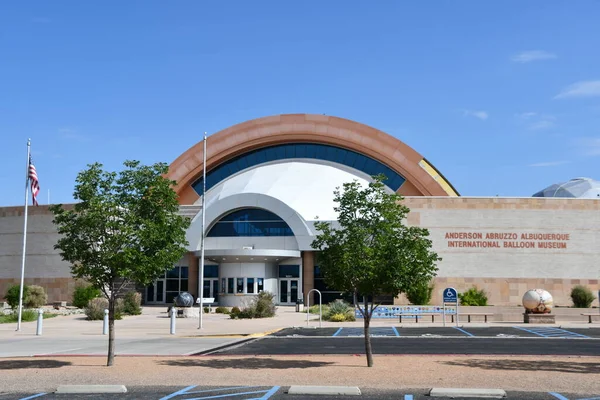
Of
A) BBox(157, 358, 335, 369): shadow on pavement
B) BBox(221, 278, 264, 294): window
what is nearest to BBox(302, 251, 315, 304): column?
BBox(221, 278, 264, 294): window

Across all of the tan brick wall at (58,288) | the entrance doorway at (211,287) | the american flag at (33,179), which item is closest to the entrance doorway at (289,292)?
the entrance doorway at (211,287)

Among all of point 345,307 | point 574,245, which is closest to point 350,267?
point 345,307

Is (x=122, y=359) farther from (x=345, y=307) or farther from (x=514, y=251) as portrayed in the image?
(x=514, y=251)

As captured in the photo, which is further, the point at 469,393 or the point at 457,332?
the point at 457,332

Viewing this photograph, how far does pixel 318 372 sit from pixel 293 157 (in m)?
41.3

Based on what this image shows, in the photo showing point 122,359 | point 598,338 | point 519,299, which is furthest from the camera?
point 519,299

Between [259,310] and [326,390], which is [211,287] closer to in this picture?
[259,310]

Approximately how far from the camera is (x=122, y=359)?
664 inches

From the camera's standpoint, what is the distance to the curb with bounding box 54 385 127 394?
11844 mm

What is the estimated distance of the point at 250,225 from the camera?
48.2m

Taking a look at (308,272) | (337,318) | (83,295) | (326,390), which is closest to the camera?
(326,390)

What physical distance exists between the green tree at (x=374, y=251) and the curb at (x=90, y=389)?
5.69 metres

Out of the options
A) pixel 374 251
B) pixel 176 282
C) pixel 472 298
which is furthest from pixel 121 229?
pixel 176 282

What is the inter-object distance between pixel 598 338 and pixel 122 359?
17450 mm
